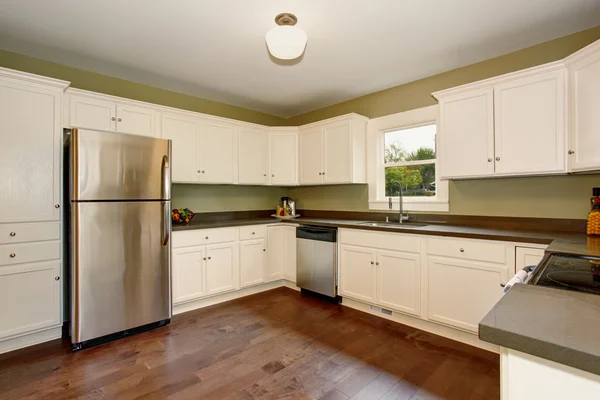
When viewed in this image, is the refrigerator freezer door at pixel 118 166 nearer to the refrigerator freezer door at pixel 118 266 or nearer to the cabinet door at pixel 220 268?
the refrigerator freezer door at pixel 118 266

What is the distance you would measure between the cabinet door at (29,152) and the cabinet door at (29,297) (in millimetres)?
406

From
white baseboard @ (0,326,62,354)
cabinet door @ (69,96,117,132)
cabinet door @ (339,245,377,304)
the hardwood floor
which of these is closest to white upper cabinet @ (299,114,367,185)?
cabinet door @ (339,245,377,304)

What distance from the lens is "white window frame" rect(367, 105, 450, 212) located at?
122 inches

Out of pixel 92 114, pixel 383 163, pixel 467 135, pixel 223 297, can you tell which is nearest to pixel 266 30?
pixel 92 114

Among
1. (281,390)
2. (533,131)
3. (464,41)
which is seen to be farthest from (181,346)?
(464,41)

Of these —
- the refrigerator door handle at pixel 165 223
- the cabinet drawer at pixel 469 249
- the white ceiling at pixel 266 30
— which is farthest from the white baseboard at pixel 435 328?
the white ceiling at pixel 266 30

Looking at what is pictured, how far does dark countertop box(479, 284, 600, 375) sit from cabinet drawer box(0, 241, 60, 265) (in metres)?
3.04

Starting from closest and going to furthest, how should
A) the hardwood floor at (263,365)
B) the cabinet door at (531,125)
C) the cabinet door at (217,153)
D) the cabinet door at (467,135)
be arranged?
the hardwood floor at (263,365) < the cabinet door at (531,125) < the cabinet door at (467,135) < the cabinet door at (217,153)

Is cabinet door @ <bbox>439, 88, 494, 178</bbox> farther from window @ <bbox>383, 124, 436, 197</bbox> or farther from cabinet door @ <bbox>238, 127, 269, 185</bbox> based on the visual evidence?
cabinet door @ <bbox>238, 127, 269, 185</bbox>

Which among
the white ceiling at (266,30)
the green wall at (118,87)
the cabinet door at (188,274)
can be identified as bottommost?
the cabinet door at (188,274)

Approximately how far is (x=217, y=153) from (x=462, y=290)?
2.95 meters

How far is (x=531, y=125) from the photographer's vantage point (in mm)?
2293

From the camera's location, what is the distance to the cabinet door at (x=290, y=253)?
12.6ft

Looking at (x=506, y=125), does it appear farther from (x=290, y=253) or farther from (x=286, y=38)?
(x=290, y=253)
